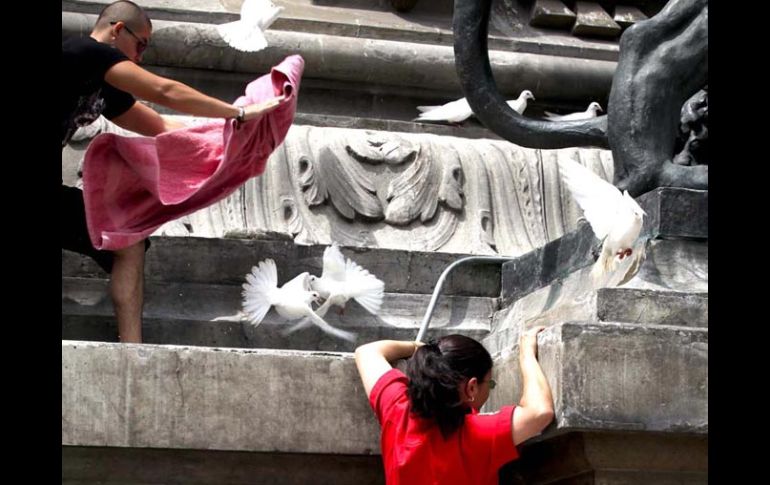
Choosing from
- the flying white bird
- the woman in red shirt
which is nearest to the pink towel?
the woman in red shirt

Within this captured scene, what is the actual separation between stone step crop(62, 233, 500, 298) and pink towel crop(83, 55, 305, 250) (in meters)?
0.27

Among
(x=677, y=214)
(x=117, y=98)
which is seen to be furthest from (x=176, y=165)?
(x=677, y=214)

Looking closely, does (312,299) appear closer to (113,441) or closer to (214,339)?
(214,339)

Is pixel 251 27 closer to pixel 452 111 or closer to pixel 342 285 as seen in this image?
pixel 342 285

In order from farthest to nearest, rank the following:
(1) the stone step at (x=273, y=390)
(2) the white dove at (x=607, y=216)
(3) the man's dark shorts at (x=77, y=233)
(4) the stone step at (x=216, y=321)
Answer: (4) the stone step at (x=216, y=321)
(3) the man's dark shorts at (x=77, y=233)
(2) the white dove at (x=607, y=216)
(1) the stone step at (x=273, y=390)

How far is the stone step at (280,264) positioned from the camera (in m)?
5.40

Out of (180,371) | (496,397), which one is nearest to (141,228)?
(180,371)

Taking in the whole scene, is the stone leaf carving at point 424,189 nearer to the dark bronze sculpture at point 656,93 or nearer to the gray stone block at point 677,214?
the dark bronze sculpture at point 656,93

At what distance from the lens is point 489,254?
19.5ft

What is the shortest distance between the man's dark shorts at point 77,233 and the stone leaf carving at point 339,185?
109cm

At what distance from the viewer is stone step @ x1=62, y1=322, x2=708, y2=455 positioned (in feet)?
13.2

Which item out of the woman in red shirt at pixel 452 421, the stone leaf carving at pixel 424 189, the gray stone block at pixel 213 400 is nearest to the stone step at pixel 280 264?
the stone leaf carving at pixel 424 189

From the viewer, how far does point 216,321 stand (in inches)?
207

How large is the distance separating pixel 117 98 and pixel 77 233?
1.52ft
